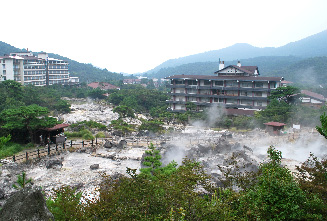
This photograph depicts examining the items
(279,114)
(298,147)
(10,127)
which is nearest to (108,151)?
(10,127)

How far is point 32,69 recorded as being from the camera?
7144 centimetres

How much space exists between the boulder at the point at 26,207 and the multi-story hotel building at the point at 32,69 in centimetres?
6246

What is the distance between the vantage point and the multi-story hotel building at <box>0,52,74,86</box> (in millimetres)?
64812

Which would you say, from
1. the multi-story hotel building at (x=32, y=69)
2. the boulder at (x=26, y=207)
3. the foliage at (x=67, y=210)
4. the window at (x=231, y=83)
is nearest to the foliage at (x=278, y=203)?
the foliage at (x=67, y=210)

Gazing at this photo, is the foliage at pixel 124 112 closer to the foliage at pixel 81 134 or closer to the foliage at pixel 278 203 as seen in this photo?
the foliage at pixel 81 134

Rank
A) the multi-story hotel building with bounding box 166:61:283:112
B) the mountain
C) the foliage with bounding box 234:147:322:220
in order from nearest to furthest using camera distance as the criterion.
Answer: the foliage with bounding box 234:147:322:220 < the multi-story hotel building with bounding box 166:61:283:112 < the mountain

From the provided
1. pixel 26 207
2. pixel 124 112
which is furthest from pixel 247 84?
pixel 26 207

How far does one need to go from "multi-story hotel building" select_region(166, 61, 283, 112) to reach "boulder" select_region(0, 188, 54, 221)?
40276 mm

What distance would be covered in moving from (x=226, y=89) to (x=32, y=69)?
1992 inches

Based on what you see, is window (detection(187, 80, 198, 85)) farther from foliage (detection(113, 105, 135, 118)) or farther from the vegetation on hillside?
the vegetation on hillside

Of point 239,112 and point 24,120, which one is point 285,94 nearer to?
point 239,112

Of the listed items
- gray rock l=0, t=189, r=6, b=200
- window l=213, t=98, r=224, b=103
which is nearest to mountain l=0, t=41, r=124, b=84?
window l=213, t=98, r=224, b=103

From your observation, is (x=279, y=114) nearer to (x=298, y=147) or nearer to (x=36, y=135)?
(x=298, y=147)

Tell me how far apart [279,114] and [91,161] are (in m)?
24.8
